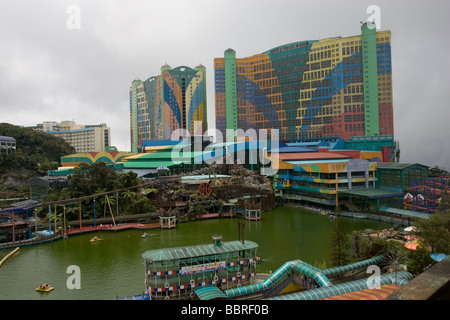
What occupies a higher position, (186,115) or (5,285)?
(186,115)

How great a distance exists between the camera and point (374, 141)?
5084 centimetres

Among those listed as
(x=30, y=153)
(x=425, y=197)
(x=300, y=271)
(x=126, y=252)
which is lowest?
(x=126, y=252)

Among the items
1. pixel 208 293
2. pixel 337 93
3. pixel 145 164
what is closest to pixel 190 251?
pixel 208 293

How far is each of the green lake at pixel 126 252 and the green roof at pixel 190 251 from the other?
2324 millimetres

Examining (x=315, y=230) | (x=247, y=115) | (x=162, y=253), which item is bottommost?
(x=315, y=230)

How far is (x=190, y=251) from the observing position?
14.0m

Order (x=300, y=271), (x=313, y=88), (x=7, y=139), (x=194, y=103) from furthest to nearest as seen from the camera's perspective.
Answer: (x=194, y=103)
(x=313, y=88)
(x=7, y=139)
(x=300, y=271)

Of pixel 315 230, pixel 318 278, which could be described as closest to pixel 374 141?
pixel 315 230

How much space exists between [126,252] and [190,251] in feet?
27.6

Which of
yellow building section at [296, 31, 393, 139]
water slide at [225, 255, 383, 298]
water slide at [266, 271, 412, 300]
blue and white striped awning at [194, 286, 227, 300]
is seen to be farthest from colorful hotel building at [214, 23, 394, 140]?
blue and white striped awning at [194, 286, 227, 300]

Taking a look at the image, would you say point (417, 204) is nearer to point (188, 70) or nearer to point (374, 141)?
point (374, 141)

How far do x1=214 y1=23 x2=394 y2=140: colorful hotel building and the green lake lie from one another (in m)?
28.9

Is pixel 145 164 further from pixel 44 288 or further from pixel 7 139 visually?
pixel 44 288
